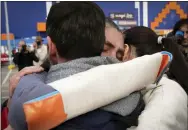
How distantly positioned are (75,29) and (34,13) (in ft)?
39.7

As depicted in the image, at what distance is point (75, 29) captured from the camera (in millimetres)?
658

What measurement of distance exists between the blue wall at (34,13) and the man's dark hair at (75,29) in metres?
11.5

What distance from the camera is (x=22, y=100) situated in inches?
22.1

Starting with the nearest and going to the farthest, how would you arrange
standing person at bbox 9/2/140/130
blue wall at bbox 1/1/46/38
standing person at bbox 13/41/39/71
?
standing person at bbox 9/2/140/130 → standing person at bbox 13/41/39/71 → blue wall at bbox 1/1/46/38

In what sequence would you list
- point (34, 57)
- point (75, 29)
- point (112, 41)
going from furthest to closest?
point (34, 57) → point (112, 41) → point (75, 29)

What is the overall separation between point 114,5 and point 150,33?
11650 millimetres

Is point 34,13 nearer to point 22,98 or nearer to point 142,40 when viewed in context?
point 142,40

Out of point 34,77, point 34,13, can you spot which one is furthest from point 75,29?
point 34,13

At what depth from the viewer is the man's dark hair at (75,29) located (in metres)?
0.66

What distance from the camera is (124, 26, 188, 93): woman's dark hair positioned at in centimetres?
123

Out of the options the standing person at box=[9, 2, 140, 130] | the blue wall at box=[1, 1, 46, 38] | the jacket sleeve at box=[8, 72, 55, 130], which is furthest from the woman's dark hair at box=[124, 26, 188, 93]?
the blue wall at box=[1, 1, 46, 38]

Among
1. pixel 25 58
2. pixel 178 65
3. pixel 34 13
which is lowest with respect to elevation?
pixel 25 58

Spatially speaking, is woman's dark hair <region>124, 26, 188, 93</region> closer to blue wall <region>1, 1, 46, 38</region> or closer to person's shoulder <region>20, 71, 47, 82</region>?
person's shoulder <region>20, 71, 47, 82</region>

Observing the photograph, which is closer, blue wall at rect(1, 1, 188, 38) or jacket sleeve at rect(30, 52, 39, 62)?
jacket sleeve at rect(30, 52, 39, 62)
